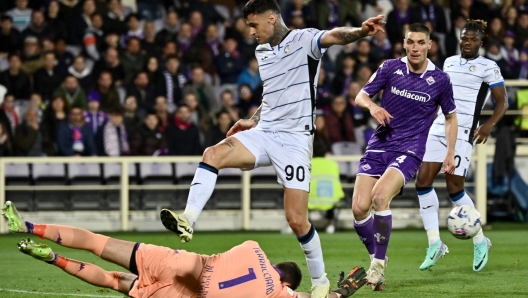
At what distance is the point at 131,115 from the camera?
15750 mm

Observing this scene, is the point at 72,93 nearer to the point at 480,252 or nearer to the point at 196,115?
the point at 196,115

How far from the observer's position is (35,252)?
256 inches

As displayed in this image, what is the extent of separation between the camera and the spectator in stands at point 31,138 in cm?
1537

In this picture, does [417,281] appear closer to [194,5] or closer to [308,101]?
[308,101]

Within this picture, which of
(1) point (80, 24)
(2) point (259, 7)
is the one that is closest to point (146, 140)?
(1) point (80, 24)

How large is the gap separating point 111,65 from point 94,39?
87cm

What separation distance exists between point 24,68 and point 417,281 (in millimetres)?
9791

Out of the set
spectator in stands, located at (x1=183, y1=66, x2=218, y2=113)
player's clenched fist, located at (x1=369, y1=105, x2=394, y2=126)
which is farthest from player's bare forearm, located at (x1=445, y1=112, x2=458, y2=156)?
spectator in stands, located at (x1=183, y1=66, x2=218, y2=113)

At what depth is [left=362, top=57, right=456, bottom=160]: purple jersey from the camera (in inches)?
344

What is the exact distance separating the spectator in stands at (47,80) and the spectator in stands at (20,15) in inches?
58.3

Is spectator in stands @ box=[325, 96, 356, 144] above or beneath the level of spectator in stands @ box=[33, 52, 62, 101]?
beneath

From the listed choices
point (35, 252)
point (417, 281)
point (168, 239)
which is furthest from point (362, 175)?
point (168, 239)

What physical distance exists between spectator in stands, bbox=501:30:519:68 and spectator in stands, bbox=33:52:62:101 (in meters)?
8.42

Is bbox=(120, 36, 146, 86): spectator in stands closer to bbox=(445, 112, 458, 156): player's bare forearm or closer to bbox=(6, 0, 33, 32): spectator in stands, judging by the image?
bbox=(6, 0, 33, 32): spectator in stands
